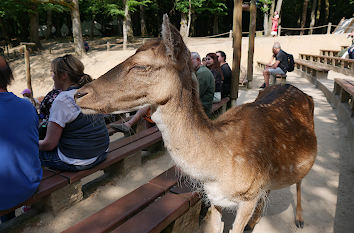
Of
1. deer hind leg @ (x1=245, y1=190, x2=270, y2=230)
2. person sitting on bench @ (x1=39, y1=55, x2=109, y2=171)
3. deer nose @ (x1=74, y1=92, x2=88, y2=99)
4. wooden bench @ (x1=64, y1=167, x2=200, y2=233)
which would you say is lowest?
deer hind leg @ (x1=245, y1=190, x2=270, y2=230)

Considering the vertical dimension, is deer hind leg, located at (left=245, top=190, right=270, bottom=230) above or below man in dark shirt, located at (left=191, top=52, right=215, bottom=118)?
below

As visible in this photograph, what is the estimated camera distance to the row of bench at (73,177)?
2.50 metres

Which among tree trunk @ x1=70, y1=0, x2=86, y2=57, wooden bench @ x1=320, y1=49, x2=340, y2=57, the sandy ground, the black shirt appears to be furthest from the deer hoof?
tree trunk @ x1=70, y1=0, x2=86, y2=57

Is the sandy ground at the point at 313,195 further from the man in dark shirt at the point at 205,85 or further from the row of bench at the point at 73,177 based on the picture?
the man in dark shirt at the point at 205,85

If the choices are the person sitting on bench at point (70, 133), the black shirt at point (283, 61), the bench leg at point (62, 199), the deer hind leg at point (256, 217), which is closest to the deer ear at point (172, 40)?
the person sitting on bench at point (70, 133)

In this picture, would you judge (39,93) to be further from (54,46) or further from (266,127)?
(266,127)

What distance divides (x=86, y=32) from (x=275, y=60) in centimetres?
3236

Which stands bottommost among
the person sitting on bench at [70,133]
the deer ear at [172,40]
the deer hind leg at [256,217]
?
the deer hind leg at [256,217]

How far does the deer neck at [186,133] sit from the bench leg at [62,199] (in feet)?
6.10

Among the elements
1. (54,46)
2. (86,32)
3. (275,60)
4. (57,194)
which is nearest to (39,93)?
(54,46)

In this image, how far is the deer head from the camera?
5.45 ft

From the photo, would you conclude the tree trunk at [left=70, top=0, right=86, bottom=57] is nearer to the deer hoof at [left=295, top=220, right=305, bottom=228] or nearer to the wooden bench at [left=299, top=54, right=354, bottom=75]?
the wooden bench at [left=299, top=54, right=354, bottom=75]

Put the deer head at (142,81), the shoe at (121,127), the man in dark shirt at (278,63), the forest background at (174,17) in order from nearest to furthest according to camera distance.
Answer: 1. the deer head at (142,81)
2. the shoe at (121,127)
3. the man in dark shirt at (278,63)
4. the forest background at (174,17)

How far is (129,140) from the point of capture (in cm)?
374
